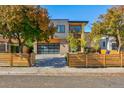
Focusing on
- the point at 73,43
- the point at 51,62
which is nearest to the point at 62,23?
the point at 73,43

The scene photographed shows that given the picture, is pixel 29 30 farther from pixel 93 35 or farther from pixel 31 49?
pixel 31 49

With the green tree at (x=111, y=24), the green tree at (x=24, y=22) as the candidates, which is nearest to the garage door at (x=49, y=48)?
the green tree at (x=111, y=24)

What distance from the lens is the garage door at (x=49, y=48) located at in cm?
4638

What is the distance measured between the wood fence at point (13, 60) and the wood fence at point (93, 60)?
3262 millimetres

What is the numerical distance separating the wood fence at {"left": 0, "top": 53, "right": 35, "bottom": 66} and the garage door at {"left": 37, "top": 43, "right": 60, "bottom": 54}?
83.3 feet

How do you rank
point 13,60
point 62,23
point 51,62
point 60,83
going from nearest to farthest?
point 60,83 → point 13,60 → point 51,62 → point 62,23

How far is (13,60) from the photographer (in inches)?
821

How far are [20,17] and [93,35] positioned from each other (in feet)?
28.8

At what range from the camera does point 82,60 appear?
2089 centimetres

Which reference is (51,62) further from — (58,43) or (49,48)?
(49,48)

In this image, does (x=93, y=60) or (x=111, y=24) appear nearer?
(x=93, y=60)

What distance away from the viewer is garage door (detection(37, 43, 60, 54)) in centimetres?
4638

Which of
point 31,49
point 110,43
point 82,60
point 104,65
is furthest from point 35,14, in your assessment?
point 110,43

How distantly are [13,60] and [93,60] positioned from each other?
19.4 ft
